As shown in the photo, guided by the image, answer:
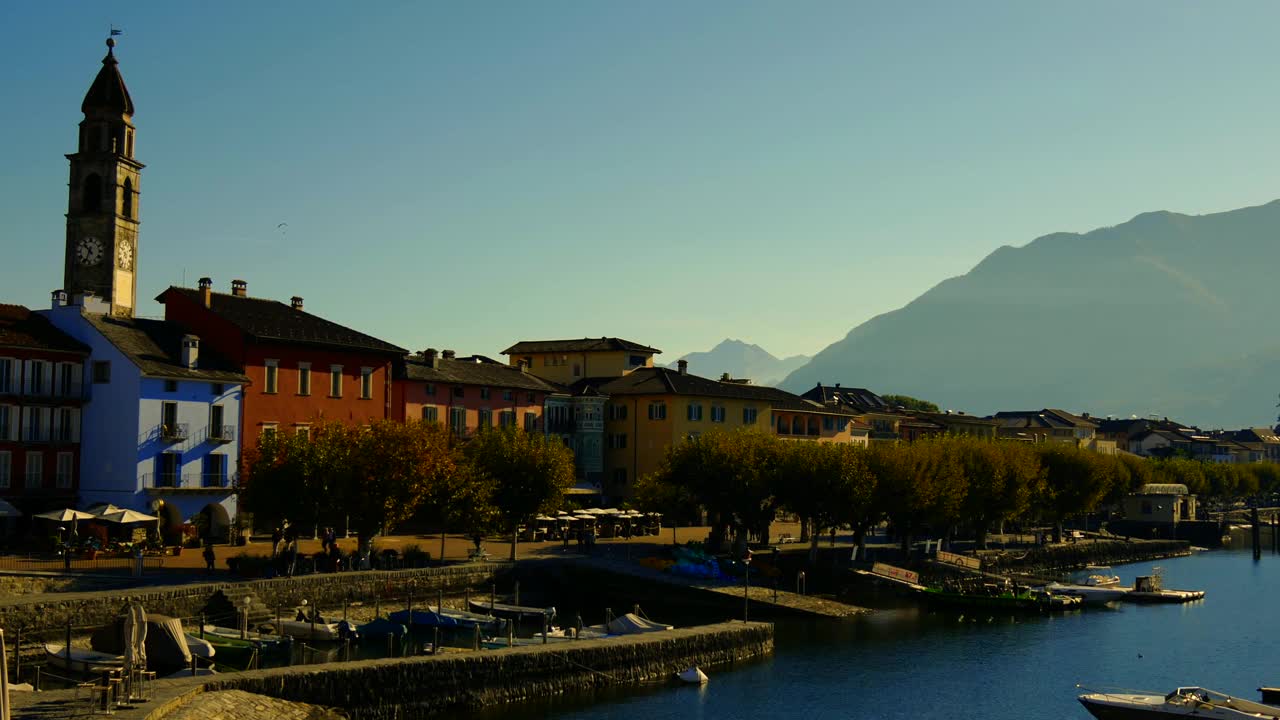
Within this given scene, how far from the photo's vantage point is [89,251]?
88750 millimetres

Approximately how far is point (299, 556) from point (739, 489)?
28732 mm

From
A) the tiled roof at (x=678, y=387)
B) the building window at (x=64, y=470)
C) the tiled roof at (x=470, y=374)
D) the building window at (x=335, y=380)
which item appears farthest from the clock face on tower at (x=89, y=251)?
the tiled roof at (x=678, y=387)

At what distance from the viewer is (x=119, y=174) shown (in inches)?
3494

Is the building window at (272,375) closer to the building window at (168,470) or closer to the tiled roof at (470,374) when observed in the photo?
the building window at (168,470)

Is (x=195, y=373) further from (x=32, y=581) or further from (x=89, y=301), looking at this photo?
(x=32, y=581)

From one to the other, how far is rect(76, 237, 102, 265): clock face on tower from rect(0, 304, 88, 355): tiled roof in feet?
59.4

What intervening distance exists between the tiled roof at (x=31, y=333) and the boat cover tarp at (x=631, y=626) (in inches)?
1334

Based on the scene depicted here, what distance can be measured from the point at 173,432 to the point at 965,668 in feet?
141

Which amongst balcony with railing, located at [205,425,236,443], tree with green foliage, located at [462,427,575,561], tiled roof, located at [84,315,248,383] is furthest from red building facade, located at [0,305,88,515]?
tree with green foliage, located at [462,427,575,561]

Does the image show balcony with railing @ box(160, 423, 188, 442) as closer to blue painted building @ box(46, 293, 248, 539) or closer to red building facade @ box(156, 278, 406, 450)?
blue painted building @ box(46, 293, 248, 539)

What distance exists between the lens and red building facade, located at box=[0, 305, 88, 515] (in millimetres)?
65375

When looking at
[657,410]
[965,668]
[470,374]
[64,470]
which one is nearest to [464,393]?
[470,374]

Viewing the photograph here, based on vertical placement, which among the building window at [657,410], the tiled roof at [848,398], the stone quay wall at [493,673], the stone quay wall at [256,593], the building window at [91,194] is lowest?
the stone quay wall at [493,673]

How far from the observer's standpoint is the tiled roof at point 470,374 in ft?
293
